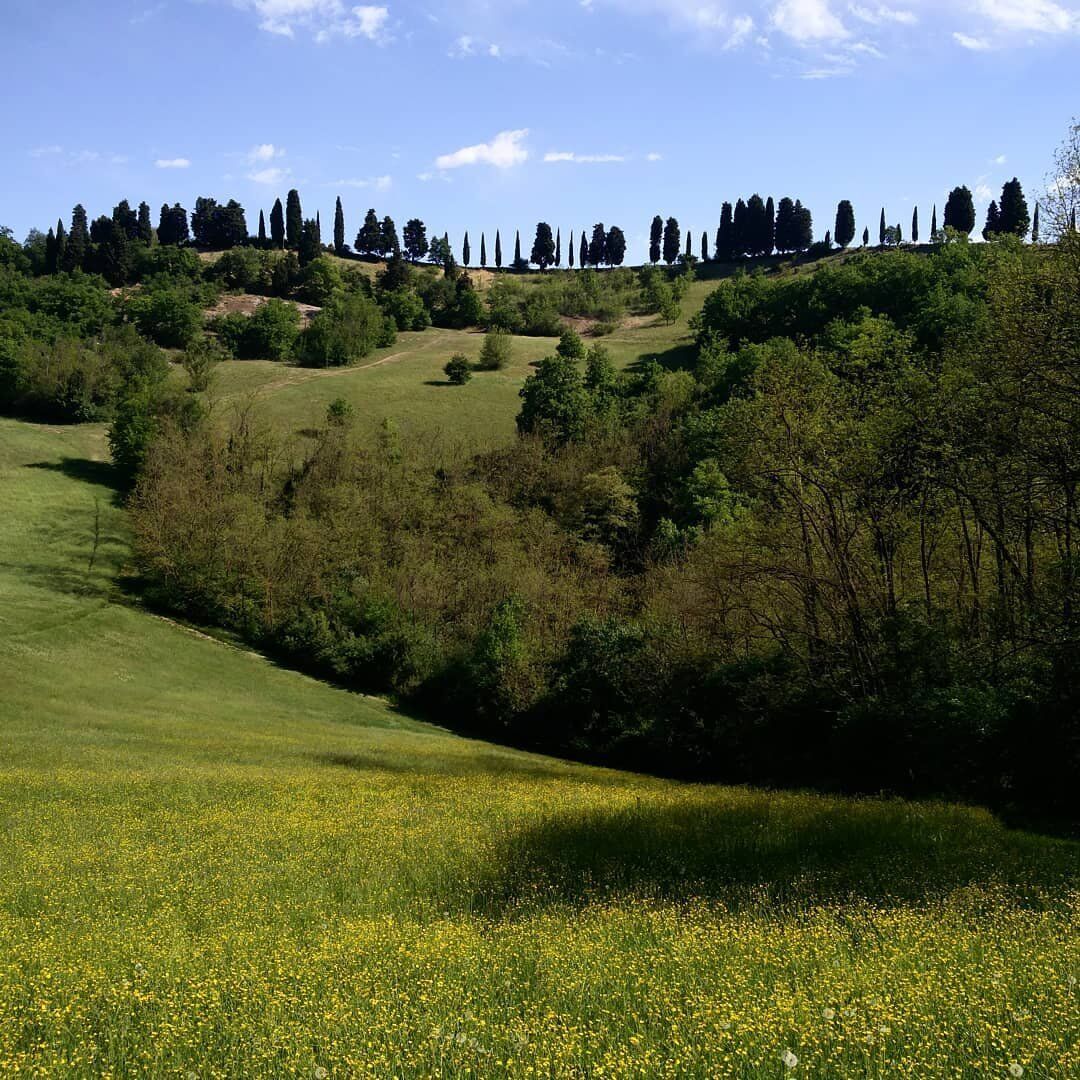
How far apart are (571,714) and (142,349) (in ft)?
324

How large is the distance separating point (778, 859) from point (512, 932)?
6.07 m

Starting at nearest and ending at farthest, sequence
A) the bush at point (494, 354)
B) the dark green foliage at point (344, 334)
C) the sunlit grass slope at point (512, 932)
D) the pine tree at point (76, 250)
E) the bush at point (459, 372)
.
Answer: the sunlit grass slope at point (512, 932) < the bush at point (459, 372) < the bush at point (494, 354) < the dark green foliage at point (344, 334) < the pine tree at point (76, 250)

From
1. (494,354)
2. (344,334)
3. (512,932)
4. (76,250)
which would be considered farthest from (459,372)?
(512,932)

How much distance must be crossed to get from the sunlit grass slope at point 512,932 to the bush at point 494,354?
120 m

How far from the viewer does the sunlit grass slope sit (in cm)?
682

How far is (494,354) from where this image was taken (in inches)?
5556

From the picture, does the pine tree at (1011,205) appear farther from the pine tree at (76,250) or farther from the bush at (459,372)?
the pine tree at (76,250)

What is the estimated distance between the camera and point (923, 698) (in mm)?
25203

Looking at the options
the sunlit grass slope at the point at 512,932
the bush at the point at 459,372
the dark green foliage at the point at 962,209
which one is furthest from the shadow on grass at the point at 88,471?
the dark green foliage at the point at 962,209

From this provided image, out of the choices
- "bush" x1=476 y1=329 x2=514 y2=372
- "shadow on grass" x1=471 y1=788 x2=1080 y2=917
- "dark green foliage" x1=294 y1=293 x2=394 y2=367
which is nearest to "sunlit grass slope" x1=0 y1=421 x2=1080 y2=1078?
"shadow on grass" x1=471 y1=788 x2=1080 y2=917

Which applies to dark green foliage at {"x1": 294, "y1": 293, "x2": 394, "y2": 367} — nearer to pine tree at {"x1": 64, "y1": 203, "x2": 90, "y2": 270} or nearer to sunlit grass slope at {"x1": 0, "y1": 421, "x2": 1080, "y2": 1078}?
pine tree at {"x1": 64, "y1": 203, "x2": 90, "y2": 270}

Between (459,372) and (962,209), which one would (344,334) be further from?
(962,209)

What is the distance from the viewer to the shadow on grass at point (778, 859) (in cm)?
1250

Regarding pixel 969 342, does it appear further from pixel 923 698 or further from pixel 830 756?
pixel 830 756
